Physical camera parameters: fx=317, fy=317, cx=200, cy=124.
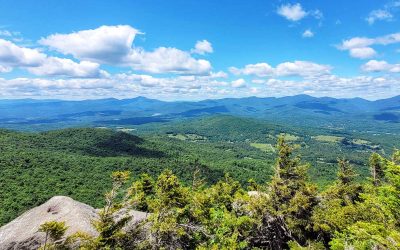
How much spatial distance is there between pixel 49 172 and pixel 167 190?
11090cm

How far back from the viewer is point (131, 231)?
28609mm

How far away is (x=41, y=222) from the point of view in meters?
34.8

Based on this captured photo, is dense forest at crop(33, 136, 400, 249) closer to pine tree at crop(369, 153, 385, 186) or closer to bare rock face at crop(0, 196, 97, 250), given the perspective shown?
bare rock face at crop(0, 196, 97, 250)

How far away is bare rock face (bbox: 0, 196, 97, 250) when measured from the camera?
31.7 m

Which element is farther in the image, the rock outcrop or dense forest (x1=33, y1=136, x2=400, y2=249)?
the rock outcrop

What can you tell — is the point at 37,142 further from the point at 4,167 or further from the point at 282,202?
the point at 282,202

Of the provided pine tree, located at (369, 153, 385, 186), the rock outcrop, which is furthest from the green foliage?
the rock outcrop

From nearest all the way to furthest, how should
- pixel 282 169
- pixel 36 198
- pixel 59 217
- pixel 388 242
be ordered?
pixel 388 242, pixel 59 217, pixel 282 169, pixel 36 198

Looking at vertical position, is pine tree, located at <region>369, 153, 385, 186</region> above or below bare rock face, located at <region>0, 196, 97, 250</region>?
below

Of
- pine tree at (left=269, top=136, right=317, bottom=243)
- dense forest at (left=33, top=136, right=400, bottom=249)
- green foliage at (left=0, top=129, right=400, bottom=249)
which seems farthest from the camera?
pine tree at (left=269, top=136, right=317, bottom=243)

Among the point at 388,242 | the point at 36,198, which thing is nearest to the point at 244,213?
the point at 388,242

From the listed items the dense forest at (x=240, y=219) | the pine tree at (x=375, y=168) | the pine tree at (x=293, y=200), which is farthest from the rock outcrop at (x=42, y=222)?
the pine tree at (x=375, y=168)

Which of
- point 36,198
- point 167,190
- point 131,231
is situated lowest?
point 36,198

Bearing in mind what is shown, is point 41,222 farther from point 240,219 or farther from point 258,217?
point 258,217
